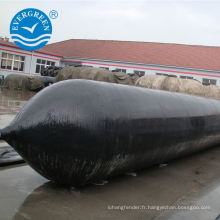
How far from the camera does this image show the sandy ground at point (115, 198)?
91.4 inches

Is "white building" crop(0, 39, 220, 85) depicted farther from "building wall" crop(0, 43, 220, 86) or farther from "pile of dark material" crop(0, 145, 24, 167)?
"pile of dark material" crop(0, 145, 24, 167)

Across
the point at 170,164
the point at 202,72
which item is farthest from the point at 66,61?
the point at 170,164

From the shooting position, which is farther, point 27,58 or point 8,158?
point 27,58

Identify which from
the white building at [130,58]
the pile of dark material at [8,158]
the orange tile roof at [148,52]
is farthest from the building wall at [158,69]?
the pile of dark material at [8,158]

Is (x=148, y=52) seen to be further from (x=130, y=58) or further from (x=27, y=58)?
(x=27, y=58)

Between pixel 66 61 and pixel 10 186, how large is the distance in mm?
26967

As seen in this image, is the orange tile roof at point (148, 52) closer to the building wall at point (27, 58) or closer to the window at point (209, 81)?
the window at point (209, 81)

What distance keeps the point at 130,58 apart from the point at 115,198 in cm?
2501

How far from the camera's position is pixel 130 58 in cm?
2692

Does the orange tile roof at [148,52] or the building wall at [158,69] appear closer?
the building wall at [158,69]

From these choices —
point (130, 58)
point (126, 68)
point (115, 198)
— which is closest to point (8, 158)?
point (115, 198)

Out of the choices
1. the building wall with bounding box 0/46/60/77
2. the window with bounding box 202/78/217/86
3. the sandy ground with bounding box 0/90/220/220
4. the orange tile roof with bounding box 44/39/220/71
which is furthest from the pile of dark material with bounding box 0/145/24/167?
the orange tile roof with bounding box 44/39/220/71

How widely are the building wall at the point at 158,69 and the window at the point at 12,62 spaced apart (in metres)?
5.62

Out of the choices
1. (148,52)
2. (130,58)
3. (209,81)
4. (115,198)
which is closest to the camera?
(115,198)
